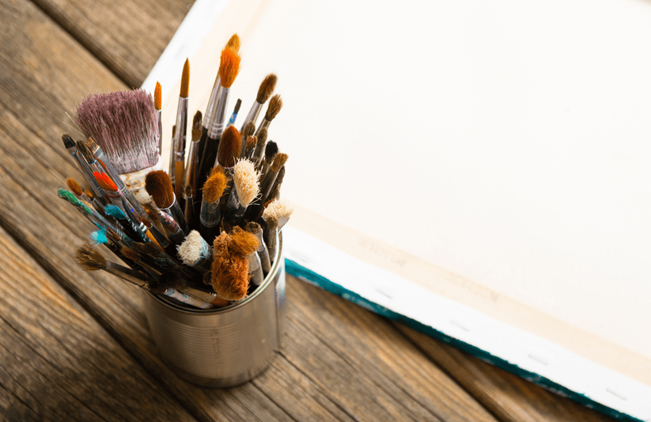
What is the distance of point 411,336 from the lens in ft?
1.74

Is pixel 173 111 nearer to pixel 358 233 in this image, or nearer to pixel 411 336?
pixel 358 233

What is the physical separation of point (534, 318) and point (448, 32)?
0.32 metres

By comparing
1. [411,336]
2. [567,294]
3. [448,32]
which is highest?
[448,32]

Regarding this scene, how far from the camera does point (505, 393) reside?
0.51 m

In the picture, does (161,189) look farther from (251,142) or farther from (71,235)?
(71,235)

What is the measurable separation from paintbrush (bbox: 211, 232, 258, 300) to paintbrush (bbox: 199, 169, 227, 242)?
0.08ft

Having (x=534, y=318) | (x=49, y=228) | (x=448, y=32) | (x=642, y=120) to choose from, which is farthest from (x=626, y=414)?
(x=49, y=228)

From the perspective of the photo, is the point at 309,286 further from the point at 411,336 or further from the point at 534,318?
the point at 534,318

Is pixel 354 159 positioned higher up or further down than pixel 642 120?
further down

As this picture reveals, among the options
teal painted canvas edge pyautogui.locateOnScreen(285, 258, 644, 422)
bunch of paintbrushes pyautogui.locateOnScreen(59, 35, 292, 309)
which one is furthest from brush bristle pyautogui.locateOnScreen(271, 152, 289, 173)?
teal painted canvas edge pyautogui.locateOnScreen(285, 258, 644, 422)

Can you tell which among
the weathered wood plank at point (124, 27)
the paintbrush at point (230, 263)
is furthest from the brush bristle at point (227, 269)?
the weathered wood plank at point (124, 27)

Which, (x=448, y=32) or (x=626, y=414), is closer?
(x=626, y=414)

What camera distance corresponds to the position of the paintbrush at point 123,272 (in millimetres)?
322

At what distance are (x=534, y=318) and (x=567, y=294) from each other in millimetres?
39
